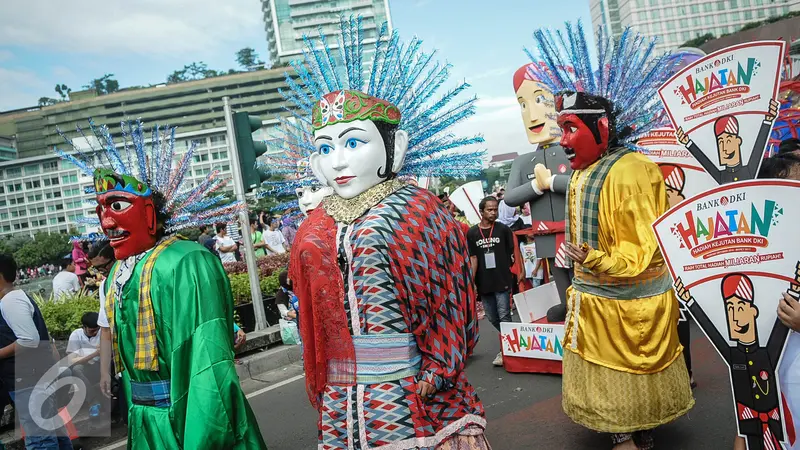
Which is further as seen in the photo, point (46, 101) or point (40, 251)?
point (46, 101)

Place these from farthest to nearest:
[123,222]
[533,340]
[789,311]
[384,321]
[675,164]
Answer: [675,164] → [533,340] → [123,222] → [384,321] → [789,311]

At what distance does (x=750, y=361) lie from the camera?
99.4 inches

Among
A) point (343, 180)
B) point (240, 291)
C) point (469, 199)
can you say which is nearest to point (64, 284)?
point (240, 291)

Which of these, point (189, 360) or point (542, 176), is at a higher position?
point (542, 176)

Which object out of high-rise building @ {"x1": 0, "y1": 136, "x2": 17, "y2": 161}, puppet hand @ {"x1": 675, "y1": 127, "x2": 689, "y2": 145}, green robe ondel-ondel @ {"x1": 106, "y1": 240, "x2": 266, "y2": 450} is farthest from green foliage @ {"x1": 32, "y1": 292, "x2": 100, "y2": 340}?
high-rise building @ {"x1": 0, "y1": 136, "x2": 17, "y2": 161}

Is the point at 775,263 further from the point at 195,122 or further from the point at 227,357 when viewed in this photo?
the point at 195,122

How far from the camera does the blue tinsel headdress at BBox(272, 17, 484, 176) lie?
286cm

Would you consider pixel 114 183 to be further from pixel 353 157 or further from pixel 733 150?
pixel 733 150

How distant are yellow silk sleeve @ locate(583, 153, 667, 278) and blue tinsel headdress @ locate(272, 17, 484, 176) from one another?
0.89 metres

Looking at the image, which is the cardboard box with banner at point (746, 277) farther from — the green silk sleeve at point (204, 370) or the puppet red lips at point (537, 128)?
the puppet red lips at point (537, 128)

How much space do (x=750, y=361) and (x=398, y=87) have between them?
1.85 metres

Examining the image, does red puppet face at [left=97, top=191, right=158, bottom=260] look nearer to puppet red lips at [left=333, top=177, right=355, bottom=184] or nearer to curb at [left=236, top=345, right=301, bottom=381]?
puppet red lips at [left=333, top=177, right=355, bottom=184]

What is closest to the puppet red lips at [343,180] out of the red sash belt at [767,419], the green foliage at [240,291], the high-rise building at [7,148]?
the red sash belt at [767,419]

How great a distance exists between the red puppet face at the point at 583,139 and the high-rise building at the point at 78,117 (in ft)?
246
